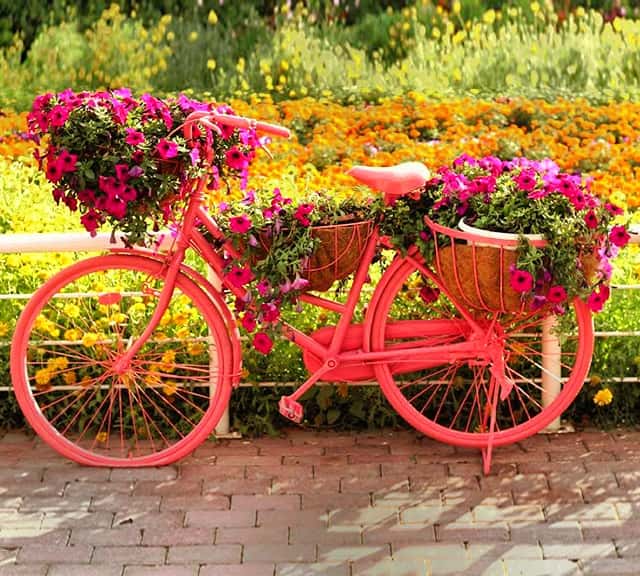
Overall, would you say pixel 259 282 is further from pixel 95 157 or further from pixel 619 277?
pixel 619 277

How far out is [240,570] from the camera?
13.3 feet

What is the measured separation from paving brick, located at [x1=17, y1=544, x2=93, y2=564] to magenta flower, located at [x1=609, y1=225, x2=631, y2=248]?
1.92 metres

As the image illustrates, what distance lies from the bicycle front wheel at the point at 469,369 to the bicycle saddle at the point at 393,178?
32 cm

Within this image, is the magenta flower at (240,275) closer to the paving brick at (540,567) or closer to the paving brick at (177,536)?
the paving brick at (177,536)

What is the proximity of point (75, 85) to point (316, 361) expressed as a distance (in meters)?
6.04

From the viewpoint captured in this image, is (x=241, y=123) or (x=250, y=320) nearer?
(x=241, y=123)

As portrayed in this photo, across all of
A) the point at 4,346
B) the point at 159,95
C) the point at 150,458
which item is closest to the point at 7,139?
the point at 159,95

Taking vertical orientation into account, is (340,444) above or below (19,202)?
below

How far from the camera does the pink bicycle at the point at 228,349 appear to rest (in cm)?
452

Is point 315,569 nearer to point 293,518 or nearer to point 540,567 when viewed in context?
point 293,518

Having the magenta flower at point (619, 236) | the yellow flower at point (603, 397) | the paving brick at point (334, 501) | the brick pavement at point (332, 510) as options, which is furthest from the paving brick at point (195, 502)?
the magenta flower at point (619, 236)

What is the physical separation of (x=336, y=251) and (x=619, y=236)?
36.0 inches

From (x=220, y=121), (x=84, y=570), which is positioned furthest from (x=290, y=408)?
(x=220, y=121)

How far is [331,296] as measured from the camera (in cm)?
530
